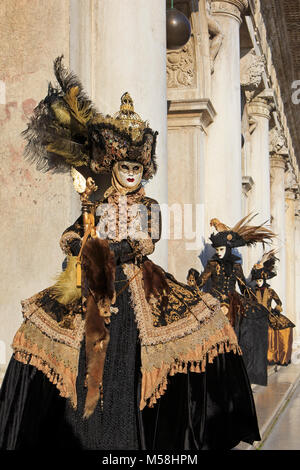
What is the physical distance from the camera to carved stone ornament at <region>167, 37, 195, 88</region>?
1080 cm

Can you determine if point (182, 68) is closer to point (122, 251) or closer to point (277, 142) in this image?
point (122, 251)

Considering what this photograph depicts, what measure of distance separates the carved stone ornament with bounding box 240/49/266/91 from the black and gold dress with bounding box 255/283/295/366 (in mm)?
3677

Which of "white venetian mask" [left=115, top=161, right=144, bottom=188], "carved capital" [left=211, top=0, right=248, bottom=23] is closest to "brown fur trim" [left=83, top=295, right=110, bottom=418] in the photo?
"white venetian mask" [left=115, top=161, right=144, bottom=188]

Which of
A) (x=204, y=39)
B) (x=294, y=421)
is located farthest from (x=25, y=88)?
(x=204, y=39)

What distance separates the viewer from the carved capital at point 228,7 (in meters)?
11.4

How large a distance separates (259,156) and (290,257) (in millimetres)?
10160

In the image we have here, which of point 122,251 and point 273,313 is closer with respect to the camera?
point 122,251

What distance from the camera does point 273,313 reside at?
12859 mm

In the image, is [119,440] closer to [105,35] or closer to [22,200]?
[22,200]

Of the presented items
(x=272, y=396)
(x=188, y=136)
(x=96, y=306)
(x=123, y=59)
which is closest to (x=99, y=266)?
(x=96, y=306)

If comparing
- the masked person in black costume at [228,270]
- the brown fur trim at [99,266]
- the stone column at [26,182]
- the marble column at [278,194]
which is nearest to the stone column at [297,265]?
the marble column at [278,194]

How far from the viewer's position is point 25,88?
573 cm

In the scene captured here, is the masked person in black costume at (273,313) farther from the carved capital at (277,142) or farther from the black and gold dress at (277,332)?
the carved capital at (277,142)
